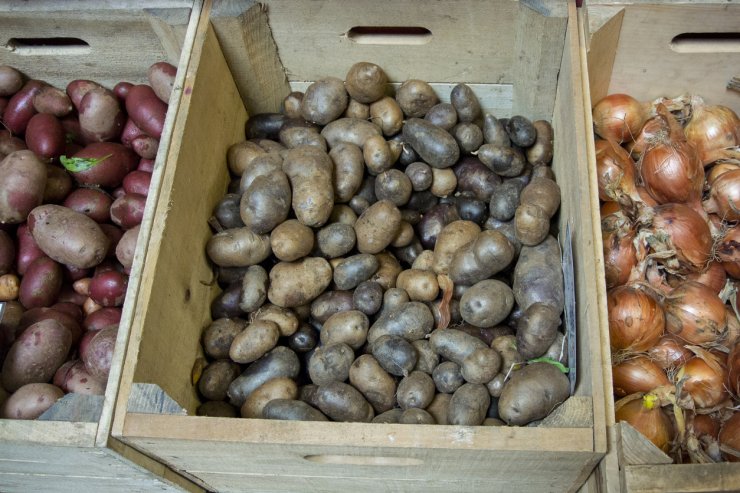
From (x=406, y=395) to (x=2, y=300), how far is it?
1226mm

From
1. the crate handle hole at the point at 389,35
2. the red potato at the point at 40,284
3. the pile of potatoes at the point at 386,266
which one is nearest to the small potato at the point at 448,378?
the pile of potatoes at the point at 386,266

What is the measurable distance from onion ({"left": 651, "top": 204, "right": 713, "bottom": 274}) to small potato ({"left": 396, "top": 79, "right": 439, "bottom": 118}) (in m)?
0.73

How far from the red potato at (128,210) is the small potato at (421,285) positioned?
2.64 feet

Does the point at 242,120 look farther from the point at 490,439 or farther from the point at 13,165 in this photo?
the point at 490,439

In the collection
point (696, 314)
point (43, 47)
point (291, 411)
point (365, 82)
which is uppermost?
point (43, 47)

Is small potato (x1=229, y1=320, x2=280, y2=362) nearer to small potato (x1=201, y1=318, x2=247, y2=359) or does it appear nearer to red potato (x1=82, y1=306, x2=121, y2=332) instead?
small potato (x1=201, y1=318, x2=247, y2=359)

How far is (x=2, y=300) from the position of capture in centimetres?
175

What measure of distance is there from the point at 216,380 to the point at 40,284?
618 mm

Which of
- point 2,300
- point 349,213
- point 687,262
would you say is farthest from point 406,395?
point 2,300

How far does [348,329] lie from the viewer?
1509 mm

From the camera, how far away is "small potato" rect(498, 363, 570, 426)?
4.13ft

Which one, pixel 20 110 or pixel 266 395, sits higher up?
pixel 20 110

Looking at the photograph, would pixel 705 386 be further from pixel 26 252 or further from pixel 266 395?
pixel 26 252

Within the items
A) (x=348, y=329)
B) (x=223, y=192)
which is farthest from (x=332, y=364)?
(x=223, y=192)
